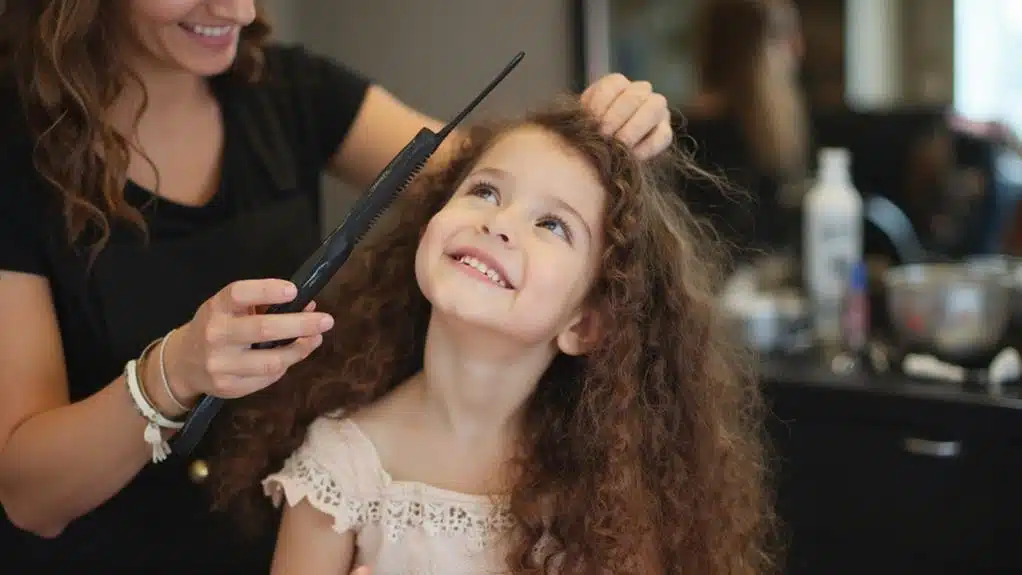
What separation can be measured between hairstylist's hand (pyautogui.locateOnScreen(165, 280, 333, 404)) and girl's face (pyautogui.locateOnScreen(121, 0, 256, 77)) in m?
0.33

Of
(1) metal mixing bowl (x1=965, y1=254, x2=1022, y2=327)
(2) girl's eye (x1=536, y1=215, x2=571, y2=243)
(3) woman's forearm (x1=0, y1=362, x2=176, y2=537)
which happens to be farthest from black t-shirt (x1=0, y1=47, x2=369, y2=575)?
(1) metal mixing bowl (x1=965, y1=254, x2=1022, y2=327)

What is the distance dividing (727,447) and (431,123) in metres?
0.53

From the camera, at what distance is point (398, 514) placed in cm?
111

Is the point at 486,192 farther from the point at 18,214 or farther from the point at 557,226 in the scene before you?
the point at 18,214

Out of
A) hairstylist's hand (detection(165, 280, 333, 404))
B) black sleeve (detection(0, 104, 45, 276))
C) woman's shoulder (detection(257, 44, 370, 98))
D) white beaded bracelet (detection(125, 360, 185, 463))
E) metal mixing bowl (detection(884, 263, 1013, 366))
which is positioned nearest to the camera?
hairstylist's hand (detection(165, 280, 333, 404))

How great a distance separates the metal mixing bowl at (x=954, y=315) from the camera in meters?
1.51

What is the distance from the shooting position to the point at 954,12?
1.74 meters

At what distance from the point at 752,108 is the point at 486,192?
0.94 metres

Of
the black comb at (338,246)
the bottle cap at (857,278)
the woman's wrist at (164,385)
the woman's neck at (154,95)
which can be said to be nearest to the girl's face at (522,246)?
the black comb at (338,246)

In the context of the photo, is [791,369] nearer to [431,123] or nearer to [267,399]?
[431,123]

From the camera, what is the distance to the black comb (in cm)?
92

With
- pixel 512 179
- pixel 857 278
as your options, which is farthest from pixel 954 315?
pixel 512 179

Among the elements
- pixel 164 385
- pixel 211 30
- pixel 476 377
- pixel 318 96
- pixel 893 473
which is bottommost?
pixel 893 473

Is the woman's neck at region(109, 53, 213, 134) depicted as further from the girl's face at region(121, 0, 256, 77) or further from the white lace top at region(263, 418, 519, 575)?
the white lace top at region(263, 418, 519, 575)
